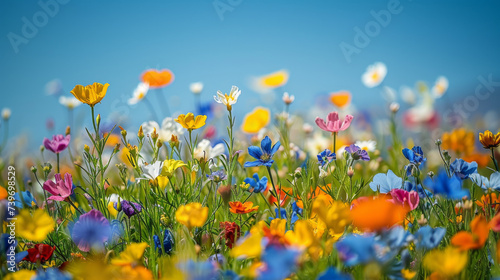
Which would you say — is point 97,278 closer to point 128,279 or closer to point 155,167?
point 128,279

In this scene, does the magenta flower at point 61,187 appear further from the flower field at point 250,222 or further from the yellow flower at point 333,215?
the yellow flower at point 333,215

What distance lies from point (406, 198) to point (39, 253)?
3.32 feet

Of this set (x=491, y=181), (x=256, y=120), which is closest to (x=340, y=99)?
(x=256, y=120)

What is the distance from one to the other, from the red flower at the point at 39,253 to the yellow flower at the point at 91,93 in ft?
1.44

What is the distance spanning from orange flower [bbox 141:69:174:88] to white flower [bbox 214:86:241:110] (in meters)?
1.24

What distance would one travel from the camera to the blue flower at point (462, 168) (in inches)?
50.2

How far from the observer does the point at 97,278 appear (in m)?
0.68

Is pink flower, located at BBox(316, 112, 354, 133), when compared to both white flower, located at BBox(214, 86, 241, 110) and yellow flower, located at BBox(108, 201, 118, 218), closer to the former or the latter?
white flower, located at BBox(214, 86, 241, 110)

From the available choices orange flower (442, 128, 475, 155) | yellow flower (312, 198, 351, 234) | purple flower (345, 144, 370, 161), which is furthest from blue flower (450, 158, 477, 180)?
orange flower (442, 128, 475, 155)

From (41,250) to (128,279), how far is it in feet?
1.67

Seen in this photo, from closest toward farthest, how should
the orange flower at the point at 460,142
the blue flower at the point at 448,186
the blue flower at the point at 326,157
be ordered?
the blue flower at the point at 448,186
the blue flower at the point at 326,157
the orange flower at the point at 460,142

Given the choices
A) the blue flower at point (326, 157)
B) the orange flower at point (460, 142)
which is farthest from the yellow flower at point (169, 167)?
the orange flower at point (460, 142)

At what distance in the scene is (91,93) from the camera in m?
1.27

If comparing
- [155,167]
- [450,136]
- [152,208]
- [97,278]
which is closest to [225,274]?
[97,278]
